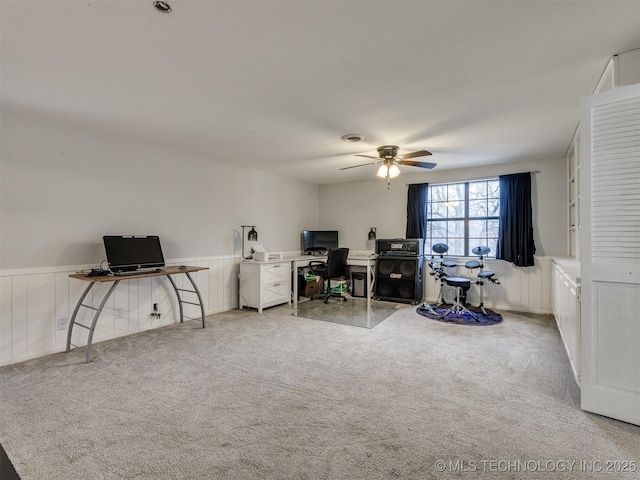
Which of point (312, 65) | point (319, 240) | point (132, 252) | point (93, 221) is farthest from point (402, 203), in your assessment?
point (93, 221)

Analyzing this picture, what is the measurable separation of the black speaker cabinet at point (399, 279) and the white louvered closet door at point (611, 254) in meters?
3.21

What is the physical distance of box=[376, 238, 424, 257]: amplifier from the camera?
5391 millimetres

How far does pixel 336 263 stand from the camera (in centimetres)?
532

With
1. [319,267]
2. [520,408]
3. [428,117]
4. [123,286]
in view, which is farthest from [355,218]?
[520,408]

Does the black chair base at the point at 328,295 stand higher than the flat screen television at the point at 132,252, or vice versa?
the flat screen television at the point at 132,252

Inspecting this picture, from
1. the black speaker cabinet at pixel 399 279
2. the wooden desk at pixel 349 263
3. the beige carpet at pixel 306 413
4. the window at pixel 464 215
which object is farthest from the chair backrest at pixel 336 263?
the beige carpet at pixel 306 413

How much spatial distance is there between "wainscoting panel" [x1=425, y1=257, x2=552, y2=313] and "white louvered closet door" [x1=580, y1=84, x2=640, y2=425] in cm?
303

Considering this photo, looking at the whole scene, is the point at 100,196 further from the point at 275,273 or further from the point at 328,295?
the point at 328,295

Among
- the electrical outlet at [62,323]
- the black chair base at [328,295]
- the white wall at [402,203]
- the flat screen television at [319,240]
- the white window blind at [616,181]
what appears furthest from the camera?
the flat screen television at [319,240]

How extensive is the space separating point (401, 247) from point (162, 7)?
15.3 feet

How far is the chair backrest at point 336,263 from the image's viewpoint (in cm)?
520

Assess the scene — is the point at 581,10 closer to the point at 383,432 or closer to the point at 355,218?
the point at 383,432

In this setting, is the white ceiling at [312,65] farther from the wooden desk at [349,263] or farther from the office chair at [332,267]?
the wooden desk at [349,263]

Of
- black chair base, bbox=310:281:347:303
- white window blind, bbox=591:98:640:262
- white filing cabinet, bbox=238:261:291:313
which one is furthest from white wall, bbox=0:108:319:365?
white window blind, bbox=591:98:640:262
